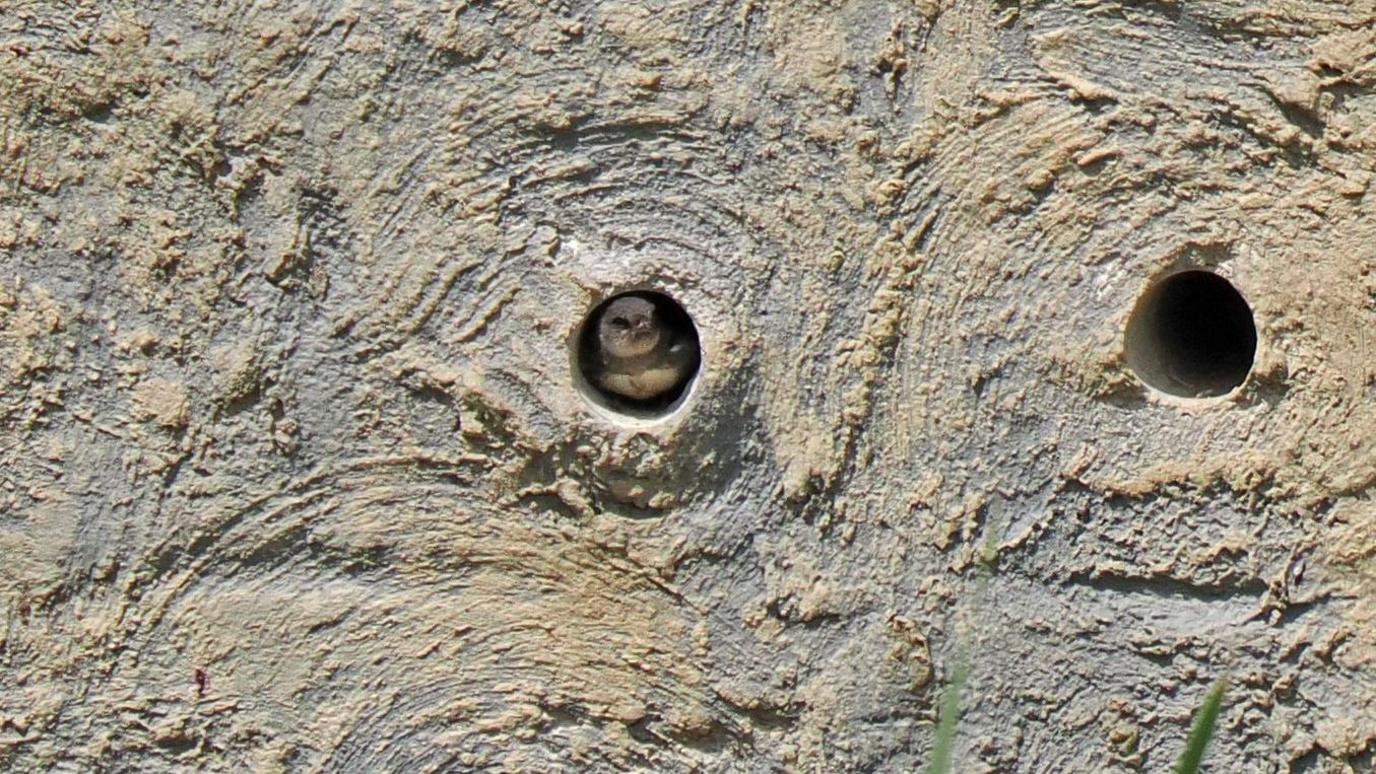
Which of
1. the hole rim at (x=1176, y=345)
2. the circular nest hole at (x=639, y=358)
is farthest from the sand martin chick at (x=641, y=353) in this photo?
the hole rim at (x=1176, y=345)

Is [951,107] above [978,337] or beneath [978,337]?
above

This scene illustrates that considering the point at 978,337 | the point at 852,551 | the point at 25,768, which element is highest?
the point at 978,337

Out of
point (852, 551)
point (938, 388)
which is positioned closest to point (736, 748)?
point (852, 551)

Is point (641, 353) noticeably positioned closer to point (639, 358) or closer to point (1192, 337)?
point (639, 358)

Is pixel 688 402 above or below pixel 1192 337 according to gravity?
below

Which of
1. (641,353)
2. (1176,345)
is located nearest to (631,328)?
(641,353)

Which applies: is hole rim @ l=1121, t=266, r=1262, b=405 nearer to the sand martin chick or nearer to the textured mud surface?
the textured mud surface

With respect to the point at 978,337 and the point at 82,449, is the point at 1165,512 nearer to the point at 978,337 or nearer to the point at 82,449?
the point at 978,337
